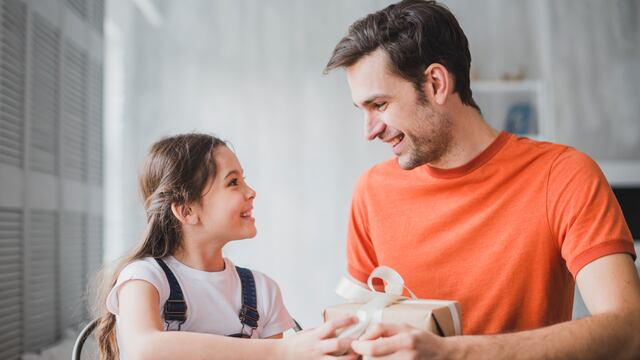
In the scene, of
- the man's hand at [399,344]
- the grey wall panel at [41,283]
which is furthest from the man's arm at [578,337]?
the grey wall panel at [41,283]

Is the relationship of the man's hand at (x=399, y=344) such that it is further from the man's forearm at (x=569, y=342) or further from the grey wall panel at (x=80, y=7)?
the grey wall panel at (x=80, y=7)

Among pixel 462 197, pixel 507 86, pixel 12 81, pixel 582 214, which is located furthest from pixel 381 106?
pixel 507 86

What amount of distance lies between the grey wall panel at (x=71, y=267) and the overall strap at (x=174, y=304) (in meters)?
1.34

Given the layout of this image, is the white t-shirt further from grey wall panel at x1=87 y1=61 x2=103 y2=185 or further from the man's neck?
grey wall panel at x1=87 y1=61 x2=103 y2=185

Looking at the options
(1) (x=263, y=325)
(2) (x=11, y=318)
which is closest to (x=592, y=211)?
(1) (x=263, y=325)

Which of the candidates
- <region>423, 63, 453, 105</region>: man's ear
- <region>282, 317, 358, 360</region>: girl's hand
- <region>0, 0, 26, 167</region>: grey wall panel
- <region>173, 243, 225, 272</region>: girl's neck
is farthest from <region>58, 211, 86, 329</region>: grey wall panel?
<region>282, 317, 358, 360</region>: girl's hand

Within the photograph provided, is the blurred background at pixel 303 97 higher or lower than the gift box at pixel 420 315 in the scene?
higher

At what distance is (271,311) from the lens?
4.75ft

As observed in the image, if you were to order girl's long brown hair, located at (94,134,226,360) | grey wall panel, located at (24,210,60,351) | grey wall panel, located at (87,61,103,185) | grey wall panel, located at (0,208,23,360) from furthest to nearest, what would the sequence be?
grey wall panel, located at (87,61,103,185) → grey wall panel, located at (24,210,60,351) → grey wall panel, located at (0,208,23,360) → girl's long brown hair, located at (94,134,226,360)

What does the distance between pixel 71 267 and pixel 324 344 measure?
6.58 ft

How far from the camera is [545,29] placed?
Result: 3.91 meters

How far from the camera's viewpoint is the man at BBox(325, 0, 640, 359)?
128 cm

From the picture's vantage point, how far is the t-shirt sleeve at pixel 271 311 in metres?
1.44

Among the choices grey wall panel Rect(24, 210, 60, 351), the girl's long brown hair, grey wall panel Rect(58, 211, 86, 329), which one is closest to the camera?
the girl's long brown hair
